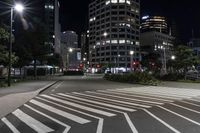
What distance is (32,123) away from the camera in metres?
9.09

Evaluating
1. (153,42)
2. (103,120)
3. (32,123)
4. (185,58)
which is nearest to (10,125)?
(32,123)

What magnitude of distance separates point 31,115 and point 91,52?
14026cm

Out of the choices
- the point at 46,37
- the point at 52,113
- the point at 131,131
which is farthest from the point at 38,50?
the point at 131,131

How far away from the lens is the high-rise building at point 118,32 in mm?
132525

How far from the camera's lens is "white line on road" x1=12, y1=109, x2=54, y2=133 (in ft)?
26.5

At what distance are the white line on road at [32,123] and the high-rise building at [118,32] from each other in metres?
117

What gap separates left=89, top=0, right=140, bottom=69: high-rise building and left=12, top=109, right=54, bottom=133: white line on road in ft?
385

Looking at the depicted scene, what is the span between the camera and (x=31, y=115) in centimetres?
1070

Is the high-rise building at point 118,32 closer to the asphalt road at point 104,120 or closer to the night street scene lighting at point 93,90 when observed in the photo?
the night street scene lighting at point 93,90

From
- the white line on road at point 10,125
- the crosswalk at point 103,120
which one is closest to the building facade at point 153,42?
the crosswalk at point 103,120

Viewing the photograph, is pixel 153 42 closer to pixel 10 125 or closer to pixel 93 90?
pixel 93 90

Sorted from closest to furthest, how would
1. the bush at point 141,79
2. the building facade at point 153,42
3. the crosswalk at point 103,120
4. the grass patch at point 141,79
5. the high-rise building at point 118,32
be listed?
the crosswalk at point 103,120 → the grass patch at point 141,79 → the bush at point 141,79 → the high-rise building at point 118,32 → the building facade at point 153,42

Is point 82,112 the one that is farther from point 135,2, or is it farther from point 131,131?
point 135,2

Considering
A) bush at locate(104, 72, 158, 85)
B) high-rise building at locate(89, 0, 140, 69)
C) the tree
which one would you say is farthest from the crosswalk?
high-rise building at locate(89, 0, 140, 69)
